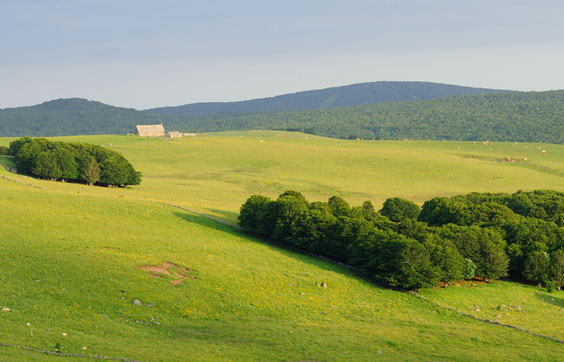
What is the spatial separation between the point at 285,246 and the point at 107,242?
19.2m

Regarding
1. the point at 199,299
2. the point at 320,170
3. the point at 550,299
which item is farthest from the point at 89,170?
the point at 550,299

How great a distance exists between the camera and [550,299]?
5284 centimetres

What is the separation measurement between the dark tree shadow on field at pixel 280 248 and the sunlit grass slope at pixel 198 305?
0.45 m

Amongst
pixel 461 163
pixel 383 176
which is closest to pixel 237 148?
pixel 383 176

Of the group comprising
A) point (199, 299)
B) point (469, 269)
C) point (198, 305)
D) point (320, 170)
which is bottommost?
point (198, 305)

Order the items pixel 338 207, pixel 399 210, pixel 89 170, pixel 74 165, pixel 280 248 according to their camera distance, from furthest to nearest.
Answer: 1. pixel 74 165
2. pixel 89 170
3. pixel 399 210
4. pixel 338 207
5. pixel 280 248

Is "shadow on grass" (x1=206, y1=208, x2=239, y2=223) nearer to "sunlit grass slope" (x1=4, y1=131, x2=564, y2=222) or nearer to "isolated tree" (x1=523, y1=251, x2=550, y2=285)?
"sunlit grass slope" (x1=4, y1=131, x2=564, y2=222)

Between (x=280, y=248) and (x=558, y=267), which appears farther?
(x=280, y=248)

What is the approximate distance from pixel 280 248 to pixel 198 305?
21.4 metres

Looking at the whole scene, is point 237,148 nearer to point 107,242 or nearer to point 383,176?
point 383,176

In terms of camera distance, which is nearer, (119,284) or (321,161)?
(119,284)

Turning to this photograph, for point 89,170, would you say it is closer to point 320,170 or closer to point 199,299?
point 199,299

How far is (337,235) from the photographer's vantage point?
5984cm

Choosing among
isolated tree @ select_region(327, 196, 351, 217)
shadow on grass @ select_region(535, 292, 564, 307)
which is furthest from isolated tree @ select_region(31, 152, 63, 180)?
shadow on grass @ select_region(535, 292, 564, 307)
